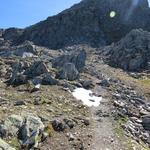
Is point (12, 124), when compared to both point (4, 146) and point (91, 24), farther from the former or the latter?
point (91, 24)

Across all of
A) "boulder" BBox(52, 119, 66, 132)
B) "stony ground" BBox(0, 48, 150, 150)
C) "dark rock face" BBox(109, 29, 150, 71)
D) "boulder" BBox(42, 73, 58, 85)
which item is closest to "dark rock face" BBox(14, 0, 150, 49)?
"dark rock face" BBox(109, 29, 150, 71)

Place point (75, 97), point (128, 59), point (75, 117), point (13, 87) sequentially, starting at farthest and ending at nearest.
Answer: point (128, 59)
point (13, 87)
point (75, 97)
point (75, 117)

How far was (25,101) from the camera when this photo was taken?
5312 centimetres

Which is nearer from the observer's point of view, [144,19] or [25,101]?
[25,101]

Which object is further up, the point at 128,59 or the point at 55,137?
the point at 55,137

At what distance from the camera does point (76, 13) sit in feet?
609

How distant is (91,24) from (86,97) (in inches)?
4773

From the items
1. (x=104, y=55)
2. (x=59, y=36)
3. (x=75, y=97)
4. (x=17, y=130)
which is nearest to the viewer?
(x=17, y=130)

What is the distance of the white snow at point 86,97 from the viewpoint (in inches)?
2371

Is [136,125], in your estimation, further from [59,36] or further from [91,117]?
[59,36]

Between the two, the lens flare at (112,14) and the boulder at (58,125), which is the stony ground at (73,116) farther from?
the lens flare at (112,14)

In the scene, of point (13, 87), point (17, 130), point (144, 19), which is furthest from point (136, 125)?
point (144, 19)

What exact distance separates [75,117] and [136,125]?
8184mm

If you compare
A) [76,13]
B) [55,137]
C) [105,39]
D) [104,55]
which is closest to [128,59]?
[104,55]
